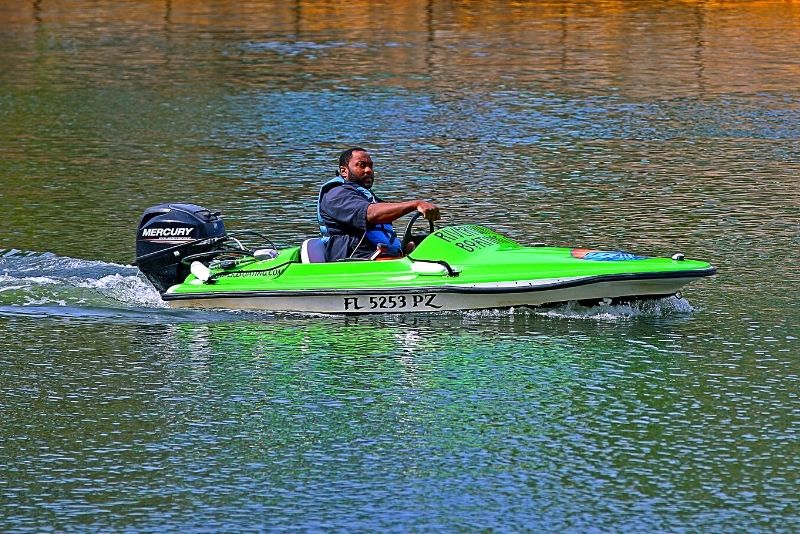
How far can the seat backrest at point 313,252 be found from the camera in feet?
37.2

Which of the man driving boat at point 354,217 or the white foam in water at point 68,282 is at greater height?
the man driving boat at point 354,217

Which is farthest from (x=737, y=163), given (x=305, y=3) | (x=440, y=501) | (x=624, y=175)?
(x=305, y=3)

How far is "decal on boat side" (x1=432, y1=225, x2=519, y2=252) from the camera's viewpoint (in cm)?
1102

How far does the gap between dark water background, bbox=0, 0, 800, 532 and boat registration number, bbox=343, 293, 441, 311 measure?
0.48 feet

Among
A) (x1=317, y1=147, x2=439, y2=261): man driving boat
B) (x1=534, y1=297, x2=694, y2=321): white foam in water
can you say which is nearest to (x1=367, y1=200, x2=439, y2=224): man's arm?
(x1=317, y1=147, x2=439, y2=261): man driving boat

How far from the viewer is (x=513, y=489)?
24.6 ft

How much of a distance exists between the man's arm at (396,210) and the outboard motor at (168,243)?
1.27 m

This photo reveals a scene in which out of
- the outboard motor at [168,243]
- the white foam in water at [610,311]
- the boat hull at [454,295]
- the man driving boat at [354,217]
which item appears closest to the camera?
the boat hull at [454,295]

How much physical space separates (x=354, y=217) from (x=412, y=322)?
34.5 inches

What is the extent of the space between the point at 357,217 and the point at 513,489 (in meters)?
4.03

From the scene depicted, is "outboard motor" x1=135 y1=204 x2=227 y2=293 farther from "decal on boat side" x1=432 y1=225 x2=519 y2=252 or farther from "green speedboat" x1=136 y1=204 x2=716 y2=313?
"decal on boat side" x1=432 y1=225 x2=519 y2=252

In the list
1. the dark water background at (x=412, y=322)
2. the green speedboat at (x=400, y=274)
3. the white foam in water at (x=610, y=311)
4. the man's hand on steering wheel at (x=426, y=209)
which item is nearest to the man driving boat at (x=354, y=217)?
the green speedboat at (x=400, y=274)

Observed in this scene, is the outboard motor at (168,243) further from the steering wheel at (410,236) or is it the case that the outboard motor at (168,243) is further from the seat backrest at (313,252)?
the steering wheel at (410,236)

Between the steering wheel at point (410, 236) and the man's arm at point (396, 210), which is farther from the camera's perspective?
the steering wheel at point (410, 236)
